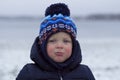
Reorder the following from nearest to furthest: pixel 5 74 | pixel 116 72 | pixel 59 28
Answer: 1. pixel 59 28
2. pixel 5 74
3. pixel 116 72

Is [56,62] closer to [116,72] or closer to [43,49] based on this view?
[43,49]

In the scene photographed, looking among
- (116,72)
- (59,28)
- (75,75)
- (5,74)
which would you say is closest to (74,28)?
(59,28)

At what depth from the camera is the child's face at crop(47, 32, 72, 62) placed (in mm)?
4074

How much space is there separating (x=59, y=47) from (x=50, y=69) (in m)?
0.23

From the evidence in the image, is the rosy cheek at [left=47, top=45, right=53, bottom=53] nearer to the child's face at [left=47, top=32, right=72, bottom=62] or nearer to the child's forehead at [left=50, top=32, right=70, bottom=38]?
the child's face at [left=47, top=32, right=72, bottom=62]

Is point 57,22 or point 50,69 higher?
point 57,22

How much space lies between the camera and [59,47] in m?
4.07

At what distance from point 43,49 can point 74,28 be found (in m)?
0.37

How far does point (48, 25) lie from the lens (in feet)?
13.7

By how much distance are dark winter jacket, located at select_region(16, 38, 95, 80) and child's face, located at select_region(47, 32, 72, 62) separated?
5 cm

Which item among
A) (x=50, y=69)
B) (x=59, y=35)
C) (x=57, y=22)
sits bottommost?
(x=50, y=69)

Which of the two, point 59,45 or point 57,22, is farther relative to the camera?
point 57,22

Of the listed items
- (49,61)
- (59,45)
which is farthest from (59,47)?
(49,61)

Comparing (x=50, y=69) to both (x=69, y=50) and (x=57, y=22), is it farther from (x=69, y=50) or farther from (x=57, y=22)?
(x=57, y=22)
